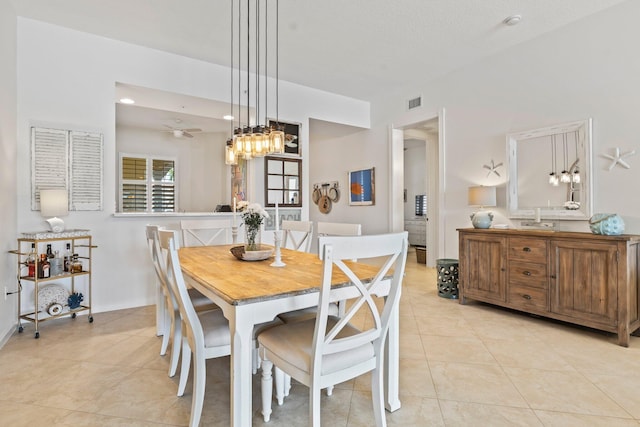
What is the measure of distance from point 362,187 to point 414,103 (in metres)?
1.69

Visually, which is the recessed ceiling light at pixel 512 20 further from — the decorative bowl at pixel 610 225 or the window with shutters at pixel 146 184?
the window with shutters at pixel 146 184

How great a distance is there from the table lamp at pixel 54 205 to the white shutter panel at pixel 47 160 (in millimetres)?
160

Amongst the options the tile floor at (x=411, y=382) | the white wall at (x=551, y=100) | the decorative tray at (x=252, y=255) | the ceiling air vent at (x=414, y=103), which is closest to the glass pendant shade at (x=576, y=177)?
the white wall at (x=551, y=100)

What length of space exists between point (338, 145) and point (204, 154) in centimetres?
285

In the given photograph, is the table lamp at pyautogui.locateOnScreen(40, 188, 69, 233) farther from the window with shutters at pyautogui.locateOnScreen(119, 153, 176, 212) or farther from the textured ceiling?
the window with shutters at pyautogui.locateOnScreen(119, 153, 176, 212)

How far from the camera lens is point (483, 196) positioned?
3852mm

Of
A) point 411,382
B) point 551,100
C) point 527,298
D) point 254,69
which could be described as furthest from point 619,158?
point 254,69

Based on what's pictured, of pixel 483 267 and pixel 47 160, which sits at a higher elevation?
pixel 47 160

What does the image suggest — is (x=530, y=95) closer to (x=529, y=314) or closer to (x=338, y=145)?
(x=529, y=314)

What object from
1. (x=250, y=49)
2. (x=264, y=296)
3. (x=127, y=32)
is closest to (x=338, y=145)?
(x=250, y=49)

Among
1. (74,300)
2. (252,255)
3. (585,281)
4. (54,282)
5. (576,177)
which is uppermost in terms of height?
(576,177)

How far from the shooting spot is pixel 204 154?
273 inches

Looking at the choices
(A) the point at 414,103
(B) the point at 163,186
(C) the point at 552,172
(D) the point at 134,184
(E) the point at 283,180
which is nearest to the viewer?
(C) the point at 552,172

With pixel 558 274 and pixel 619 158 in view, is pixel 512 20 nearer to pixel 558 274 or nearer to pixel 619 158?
pixel 619 158
